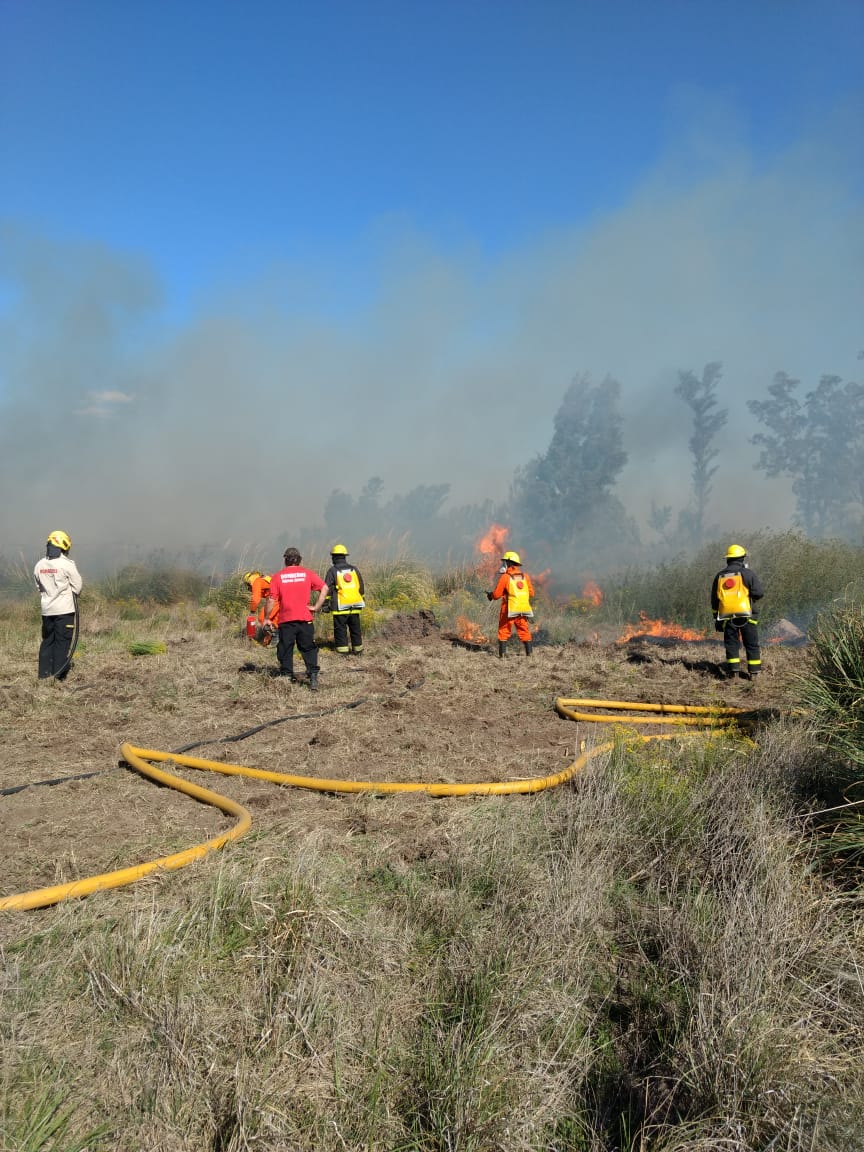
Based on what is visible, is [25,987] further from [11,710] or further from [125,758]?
[11,710]

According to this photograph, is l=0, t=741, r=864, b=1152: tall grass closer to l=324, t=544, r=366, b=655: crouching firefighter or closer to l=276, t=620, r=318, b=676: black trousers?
l=276, t=620, r=318, b=676: black trousers

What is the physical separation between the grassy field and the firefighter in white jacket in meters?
3.63

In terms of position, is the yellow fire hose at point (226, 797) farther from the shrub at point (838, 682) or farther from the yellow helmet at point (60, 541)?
the yellow helmet at point (60, 541)

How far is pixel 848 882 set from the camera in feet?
12.7

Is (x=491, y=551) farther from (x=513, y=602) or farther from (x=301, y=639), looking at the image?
(x=301, y=639)

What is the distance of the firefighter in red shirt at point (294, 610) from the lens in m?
9.36

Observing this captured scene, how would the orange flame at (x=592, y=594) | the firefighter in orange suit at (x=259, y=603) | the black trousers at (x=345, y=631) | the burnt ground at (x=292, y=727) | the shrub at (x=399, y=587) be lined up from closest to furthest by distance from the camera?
the burnt ground at (x=292, y=727) → the black trousers at (x=345, y=631) → the firefighter in orange suit at (x=259, y=603) → the shrub at (x=399, y=587) → the orange flame at (x=592, y=594)

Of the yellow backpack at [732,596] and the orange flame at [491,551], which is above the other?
the orange flame at [491,551]

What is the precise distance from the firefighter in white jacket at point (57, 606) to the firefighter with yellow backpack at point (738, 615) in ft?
27.0

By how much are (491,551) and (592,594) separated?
299cm

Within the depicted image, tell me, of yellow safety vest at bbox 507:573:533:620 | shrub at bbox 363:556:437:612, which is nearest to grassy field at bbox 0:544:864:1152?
yellow safety vest at bbox 507:573:533:620

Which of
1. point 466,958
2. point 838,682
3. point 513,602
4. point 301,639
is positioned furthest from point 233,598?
point 466,958

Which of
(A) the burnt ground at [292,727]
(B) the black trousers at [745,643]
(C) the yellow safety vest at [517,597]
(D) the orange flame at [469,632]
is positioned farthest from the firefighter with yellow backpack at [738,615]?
(D) the orange flame at [469,632]

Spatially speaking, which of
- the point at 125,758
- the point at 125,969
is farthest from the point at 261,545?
the point at 125,969
